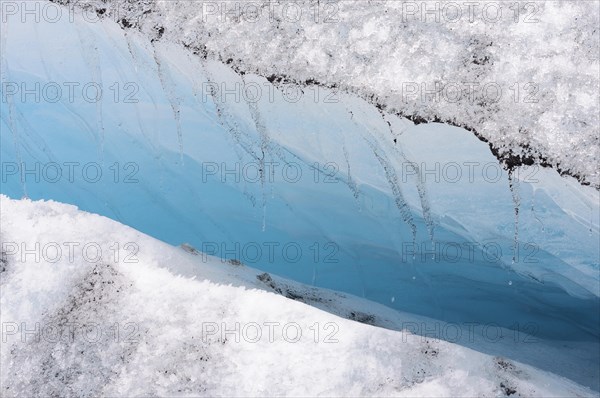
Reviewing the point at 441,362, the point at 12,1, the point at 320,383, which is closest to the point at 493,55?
the point at 441,362

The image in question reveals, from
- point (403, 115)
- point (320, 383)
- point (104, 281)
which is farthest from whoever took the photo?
point (403, 115)

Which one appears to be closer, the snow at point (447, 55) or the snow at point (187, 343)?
the snow at point (187, 343)

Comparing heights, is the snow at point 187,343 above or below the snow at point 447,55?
below

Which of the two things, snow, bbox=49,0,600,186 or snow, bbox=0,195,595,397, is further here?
snow, bbox=49,0,600,186

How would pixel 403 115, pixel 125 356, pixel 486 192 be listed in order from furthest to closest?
pixel 486 192 → pixel 403 115 → pixel 125 356

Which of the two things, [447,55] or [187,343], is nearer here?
[187,343]

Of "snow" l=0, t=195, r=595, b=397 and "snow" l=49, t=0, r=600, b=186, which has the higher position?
"snow" l=49, t=0, r=600, b=186

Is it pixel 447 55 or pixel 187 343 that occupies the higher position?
pixel 447 55

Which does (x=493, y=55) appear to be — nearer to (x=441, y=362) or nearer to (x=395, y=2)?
(x=395, y=2)
